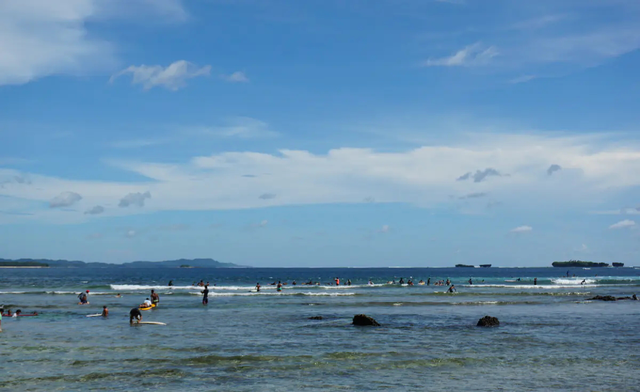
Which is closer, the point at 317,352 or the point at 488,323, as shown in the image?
the point at 317,352

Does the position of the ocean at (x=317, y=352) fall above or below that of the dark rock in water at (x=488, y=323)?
below

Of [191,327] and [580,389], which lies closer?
[580,389]

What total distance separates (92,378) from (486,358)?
17.6 metres

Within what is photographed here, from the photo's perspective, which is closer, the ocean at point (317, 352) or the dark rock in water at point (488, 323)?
the ocean at point (317, 352)

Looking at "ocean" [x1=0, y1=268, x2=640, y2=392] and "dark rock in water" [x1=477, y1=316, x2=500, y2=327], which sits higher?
"dark rock in water" [x1=477, y1=316, x2=500, y2=327]

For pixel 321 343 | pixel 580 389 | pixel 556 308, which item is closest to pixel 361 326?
pixel 321 343

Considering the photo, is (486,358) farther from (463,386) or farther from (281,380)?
(281,380)

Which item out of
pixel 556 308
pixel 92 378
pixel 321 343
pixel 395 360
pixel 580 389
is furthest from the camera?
pixel 556 308

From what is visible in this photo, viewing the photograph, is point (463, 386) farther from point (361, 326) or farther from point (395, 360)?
point (361, 326)

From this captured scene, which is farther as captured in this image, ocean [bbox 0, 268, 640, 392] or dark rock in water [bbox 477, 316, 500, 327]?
dark rock in water [bbox 477, 316, 500, 327]

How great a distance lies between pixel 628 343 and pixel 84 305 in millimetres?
47918

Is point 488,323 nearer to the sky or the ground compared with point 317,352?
nearer to the sky

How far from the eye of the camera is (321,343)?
1213 inches

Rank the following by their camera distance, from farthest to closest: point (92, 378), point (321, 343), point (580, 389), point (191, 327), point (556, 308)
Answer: point (556, 308), point (191, 327), point (321, 343), point (92, 378), point (580, 389)
